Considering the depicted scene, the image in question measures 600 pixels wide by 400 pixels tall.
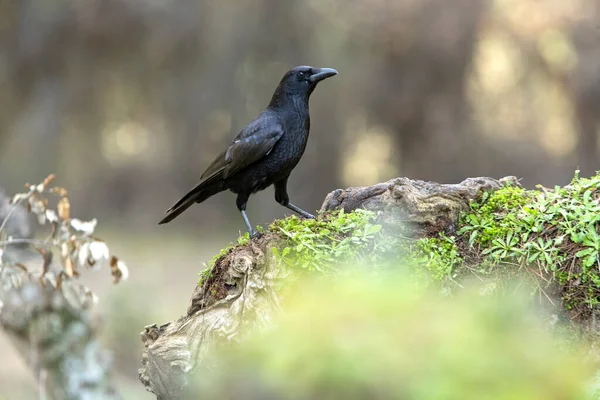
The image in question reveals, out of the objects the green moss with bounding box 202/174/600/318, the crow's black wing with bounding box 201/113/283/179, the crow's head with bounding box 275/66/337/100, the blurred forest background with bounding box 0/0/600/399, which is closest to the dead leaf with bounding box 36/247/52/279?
the green moss with bounding box 202/174/600/318

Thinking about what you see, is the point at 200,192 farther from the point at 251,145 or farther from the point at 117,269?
the point at 117,269

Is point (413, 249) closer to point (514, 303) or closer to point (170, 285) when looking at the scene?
point (514, 303)

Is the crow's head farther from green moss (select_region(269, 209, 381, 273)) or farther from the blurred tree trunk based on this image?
the blurred tree trunk

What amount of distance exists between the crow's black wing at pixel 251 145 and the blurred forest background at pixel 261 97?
4566 mm

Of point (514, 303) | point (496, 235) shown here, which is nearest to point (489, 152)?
point (496, 235)

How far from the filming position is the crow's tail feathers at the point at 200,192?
3.79 m

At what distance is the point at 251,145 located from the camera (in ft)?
12.0

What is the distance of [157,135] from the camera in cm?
1081

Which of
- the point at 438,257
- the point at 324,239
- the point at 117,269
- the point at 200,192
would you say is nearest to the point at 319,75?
the point at 200,192

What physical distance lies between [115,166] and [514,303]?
1049cm

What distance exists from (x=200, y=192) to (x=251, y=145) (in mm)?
450

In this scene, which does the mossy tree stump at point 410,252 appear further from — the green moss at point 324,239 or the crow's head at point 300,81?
the crow's head at point 300,81

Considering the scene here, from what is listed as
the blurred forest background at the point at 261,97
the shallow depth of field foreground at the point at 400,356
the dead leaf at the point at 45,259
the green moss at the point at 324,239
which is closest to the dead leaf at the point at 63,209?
the dead leaf at the point at 45,259

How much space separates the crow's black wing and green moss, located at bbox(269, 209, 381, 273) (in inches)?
32.2
